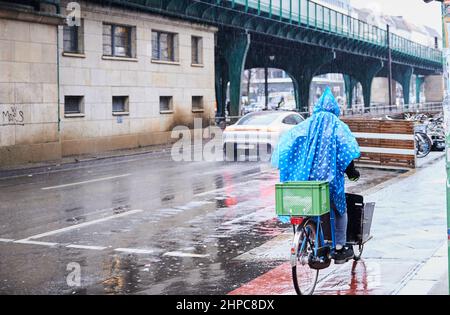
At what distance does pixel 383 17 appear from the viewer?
145125 mm

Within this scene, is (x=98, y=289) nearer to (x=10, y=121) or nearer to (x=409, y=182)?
(x=409, y=182)

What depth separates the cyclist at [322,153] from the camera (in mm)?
6734

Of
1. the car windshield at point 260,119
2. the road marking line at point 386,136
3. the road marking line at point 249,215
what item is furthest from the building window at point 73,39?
the road marking line at point 249,215

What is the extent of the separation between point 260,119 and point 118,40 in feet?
33.3

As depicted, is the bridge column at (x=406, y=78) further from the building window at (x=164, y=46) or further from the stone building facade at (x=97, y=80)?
the building window at (x=164, y=46)

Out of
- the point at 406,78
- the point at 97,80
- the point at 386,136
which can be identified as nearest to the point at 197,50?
the point at 97,80

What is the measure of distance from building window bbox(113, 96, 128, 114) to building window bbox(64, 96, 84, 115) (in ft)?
7.87

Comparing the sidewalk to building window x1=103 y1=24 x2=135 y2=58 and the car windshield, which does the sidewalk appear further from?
building window x1=103 y1=24 x2=135 y2=58

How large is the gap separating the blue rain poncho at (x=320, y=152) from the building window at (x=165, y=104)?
26.0 m

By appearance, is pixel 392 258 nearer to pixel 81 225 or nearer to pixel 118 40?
pixel 81 225

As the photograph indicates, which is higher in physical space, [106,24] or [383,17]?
[383,17]

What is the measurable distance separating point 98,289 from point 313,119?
2752 millimetres
